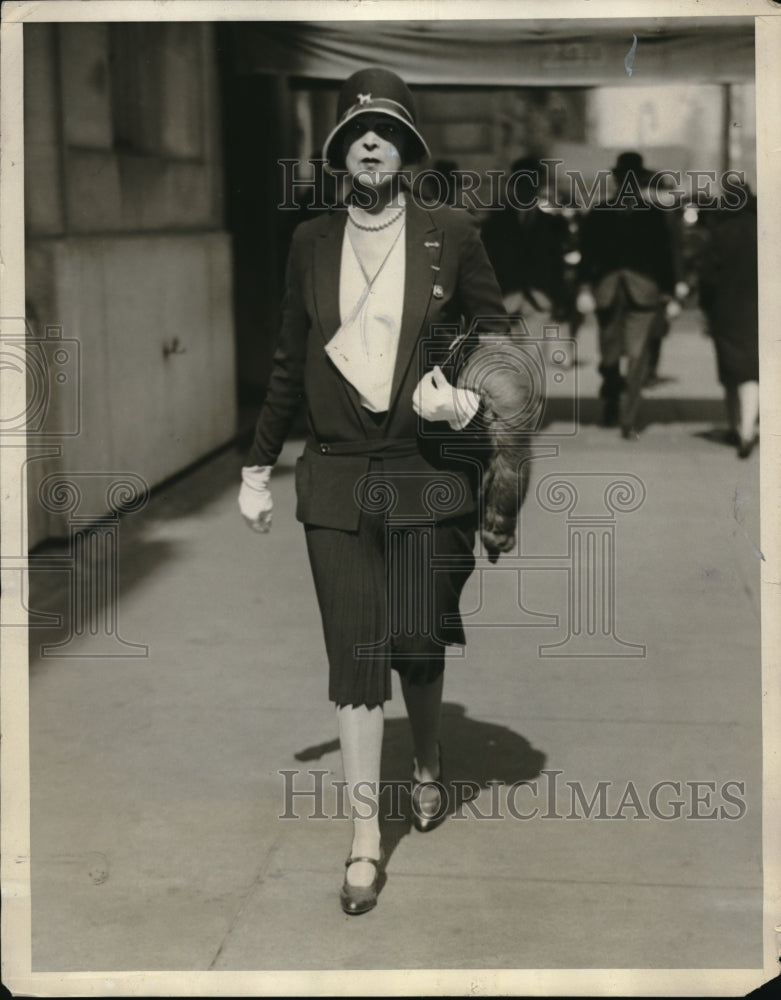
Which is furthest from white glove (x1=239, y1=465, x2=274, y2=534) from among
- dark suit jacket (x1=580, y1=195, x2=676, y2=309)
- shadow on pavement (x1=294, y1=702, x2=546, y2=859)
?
dark suit jacket (x1=580, y1=195, x2=676, y2=309)

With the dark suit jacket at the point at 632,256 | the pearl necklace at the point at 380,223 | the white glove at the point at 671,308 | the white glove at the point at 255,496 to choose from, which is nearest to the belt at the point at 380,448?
the white glove at the point at 255,496

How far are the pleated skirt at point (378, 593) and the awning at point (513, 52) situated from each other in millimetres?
4864

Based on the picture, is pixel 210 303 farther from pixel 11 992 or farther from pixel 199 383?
pixel 11 992

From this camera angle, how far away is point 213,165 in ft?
37.2

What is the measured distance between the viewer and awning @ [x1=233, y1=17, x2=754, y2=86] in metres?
8.74

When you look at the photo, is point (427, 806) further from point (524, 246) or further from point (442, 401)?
point (524, 246)

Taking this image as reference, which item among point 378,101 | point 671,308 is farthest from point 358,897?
point 671,308

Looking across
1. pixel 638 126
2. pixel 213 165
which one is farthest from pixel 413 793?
pixel 638 126

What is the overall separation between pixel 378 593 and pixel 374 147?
4.16ft

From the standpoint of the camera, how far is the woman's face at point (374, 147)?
4.42 m

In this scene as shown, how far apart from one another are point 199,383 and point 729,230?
12.5 feet

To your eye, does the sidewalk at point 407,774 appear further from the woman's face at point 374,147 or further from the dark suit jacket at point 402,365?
the woman's face at point 374,147

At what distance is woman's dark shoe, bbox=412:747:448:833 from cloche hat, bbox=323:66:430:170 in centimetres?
198

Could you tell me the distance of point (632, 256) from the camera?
11.3 m
